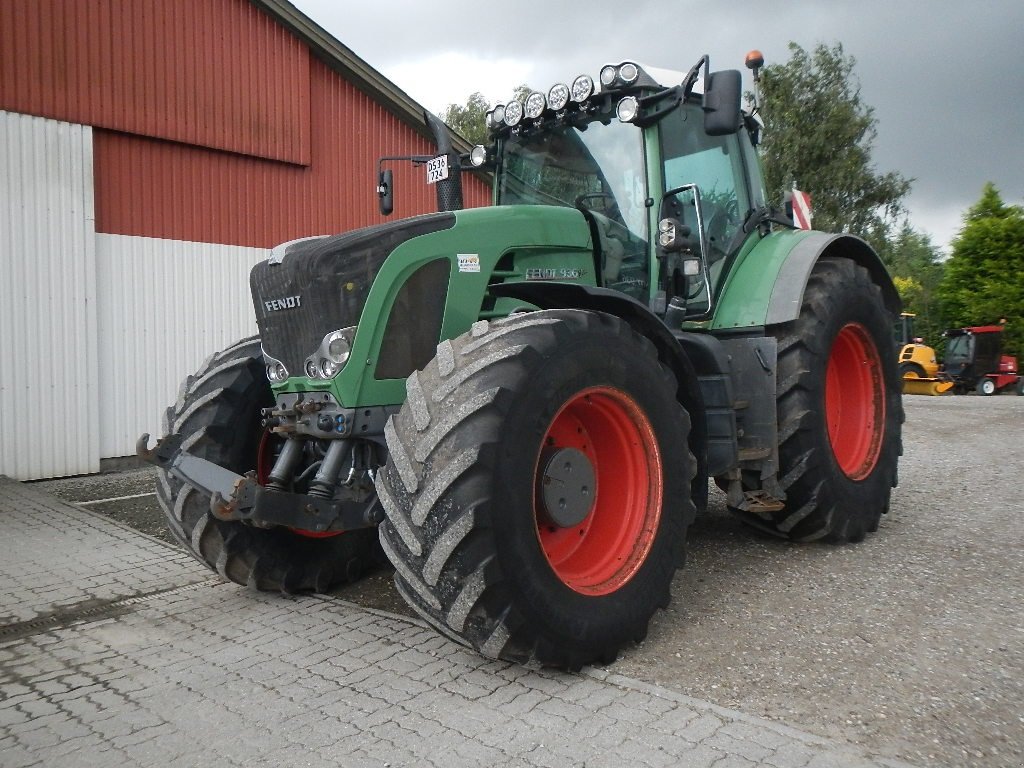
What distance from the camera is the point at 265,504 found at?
3.18m

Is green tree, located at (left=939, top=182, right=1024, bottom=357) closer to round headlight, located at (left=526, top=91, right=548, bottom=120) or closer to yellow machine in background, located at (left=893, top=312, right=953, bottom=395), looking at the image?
yellow machine in background, located at (left=893, top=312, right=953, bottom=395)

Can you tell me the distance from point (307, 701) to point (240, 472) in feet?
4.58

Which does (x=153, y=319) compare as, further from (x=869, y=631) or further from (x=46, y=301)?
(x=869, y=631)

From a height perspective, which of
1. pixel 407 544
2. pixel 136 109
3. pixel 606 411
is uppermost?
pixel 136 109

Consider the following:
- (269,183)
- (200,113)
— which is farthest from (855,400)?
(200,113)

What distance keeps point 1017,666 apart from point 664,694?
4.54 feet

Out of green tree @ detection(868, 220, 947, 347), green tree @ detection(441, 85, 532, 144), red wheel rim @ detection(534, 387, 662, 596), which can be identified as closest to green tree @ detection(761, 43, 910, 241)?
Result: green tree @ detection(868, 220, 947, 347)

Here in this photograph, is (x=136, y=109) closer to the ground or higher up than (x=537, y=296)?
higher up

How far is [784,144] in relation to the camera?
26797 millimetres

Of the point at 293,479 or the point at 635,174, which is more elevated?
the point at 635,174

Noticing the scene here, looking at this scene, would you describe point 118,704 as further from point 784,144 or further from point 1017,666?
point 784,144

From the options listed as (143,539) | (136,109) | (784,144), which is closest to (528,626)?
(143,539)

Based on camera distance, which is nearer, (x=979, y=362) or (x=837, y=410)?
(x=837, y=410)

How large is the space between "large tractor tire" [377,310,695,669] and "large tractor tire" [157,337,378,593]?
1.38 metres
